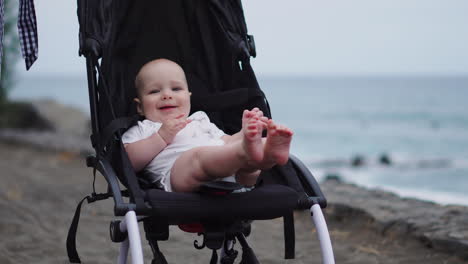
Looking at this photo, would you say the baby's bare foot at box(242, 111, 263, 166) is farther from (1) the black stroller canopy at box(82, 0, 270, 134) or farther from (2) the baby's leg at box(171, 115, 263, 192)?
(1) the black stroller canopy at box(82, 0, 270, 134)

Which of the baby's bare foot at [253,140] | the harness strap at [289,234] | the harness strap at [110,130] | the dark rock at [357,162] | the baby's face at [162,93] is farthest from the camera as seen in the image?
the dark rock at [357,162]

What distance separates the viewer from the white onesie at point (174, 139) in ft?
8.68

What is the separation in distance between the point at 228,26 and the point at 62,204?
9.96 feet

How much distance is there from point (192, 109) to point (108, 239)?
1.58 meters

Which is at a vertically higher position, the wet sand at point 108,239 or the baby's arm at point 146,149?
the baby's arm at point 146,149

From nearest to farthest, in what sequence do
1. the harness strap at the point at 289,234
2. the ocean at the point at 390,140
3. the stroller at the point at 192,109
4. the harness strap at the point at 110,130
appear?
the stroller at the point at 192,109, the harness strap at the point at 110,130, the harness strap at the point at 289,234, the ocean at the point at 390,140

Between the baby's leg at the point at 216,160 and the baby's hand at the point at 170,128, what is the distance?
0.11 m

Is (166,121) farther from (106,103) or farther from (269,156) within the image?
(269,156)

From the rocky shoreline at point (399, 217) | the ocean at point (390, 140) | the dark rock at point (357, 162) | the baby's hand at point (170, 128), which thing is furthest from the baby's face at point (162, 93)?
the dark rock at point (357, 162)

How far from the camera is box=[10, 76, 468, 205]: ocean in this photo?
13141 mm

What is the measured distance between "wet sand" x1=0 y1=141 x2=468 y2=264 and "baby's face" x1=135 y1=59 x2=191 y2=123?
123cm

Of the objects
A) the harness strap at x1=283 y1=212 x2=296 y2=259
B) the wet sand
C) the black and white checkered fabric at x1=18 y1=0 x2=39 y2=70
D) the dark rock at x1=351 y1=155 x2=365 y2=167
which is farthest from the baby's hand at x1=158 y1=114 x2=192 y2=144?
the dark rock at x1=351 y1=155 x2=365 y2=167

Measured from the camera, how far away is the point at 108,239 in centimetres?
439

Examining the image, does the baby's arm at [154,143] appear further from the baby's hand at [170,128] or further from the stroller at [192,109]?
the stroller at [192,109]
